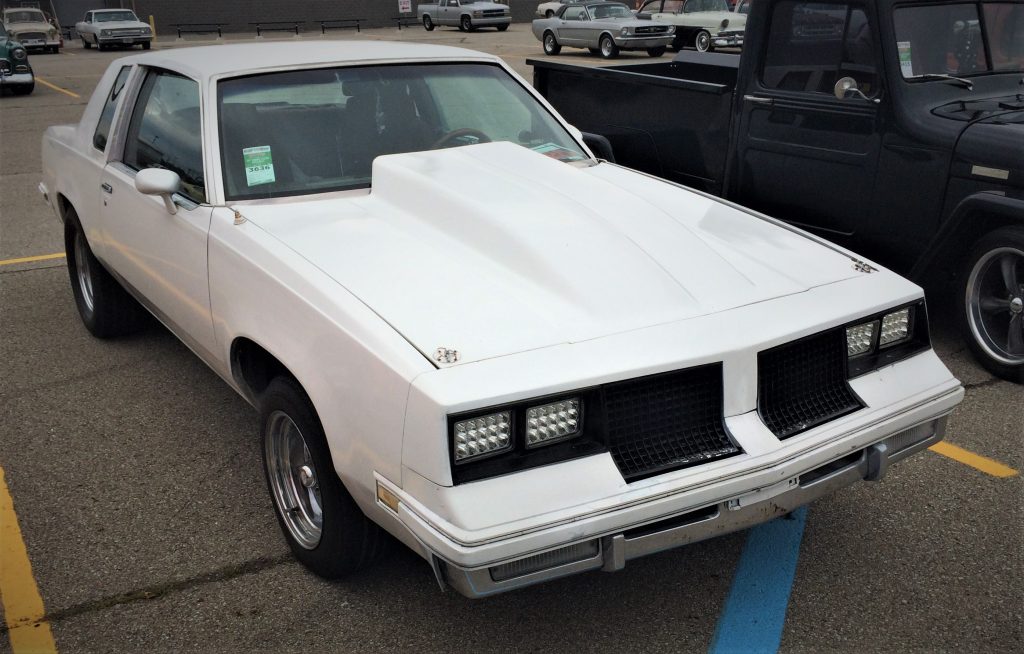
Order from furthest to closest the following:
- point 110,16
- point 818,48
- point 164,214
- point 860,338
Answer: point 110,16 < point 818,48 < point 164,214 < point 860,338

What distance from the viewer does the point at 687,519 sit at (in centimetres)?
253

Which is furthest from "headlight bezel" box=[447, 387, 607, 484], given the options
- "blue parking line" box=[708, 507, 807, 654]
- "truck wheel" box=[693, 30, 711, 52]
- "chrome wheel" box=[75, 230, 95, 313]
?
"truck wheel" box=[693, 30, 711, 52]

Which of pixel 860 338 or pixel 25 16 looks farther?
pixel 25 16

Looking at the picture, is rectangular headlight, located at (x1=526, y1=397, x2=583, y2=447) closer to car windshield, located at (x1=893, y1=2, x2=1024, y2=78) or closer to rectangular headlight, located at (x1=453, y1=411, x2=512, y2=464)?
rectangular headlight, located at (x1=453, y1=411, x2=512, y2=464)

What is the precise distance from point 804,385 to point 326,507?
1.50 metres

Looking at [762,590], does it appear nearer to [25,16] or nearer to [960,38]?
[960,38]

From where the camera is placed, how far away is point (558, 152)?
4.34m

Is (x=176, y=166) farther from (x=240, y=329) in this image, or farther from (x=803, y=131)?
(x=803, y=131)

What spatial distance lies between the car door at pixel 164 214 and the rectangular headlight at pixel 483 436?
1.53 metres

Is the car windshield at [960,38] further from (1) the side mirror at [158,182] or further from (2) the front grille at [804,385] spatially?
(1) the side mirror at [158,182]

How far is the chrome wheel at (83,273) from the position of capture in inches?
205

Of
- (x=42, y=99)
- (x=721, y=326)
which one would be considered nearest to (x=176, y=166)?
(x=721, y=326)

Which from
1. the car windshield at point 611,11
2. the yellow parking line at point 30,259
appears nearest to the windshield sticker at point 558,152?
the yellow parking line at point 30,259

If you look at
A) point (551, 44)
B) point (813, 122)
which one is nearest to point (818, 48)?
point (813, 122)
